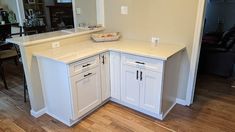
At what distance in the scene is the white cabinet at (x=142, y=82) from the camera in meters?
2.20

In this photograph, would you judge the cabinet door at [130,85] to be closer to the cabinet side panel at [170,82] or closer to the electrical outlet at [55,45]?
the cabinet side panel at [170,82]

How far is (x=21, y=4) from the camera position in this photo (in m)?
5.36

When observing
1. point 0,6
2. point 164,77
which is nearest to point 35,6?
point 0,6

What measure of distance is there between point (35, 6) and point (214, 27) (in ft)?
18.1

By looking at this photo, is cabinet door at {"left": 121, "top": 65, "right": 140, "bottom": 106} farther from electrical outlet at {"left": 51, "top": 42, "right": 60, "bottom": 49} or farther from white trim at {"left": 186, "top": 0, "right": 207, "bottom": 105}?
electrical outlet at {"left": 51, "top": 42, "right": 60, "bottom": 49}

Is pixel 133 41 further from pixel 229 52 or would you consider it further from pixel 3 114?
pixel 3 114

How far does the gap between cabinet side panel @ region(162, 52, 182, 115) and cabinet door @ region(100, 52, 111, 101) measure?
31.3 inches

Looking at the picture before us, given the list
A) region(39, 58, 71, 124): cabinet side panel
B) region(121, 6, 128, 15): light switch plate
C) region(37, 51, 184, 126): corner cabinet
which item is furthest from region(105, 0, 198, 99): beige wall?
region(39, 58, 71, 124): cabinet side panel

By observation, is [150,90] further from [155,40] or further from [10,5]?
[10,5]

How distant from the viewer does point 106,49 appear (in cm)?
246

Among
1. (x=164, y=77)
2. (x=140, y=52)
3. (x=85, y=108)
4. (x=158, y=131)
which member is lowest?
(x=158, y=131)

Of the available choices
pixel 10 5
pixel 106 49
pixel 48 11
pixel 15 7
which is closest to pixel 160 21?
pixel 106 49

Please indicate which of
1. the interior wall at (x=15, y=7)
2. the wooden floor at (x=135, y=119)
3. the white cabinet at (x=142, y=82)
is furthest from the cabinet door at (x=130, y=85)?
the interior wall at (x=15, y=7)

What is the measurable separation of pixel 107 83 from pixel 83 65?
596 mm
